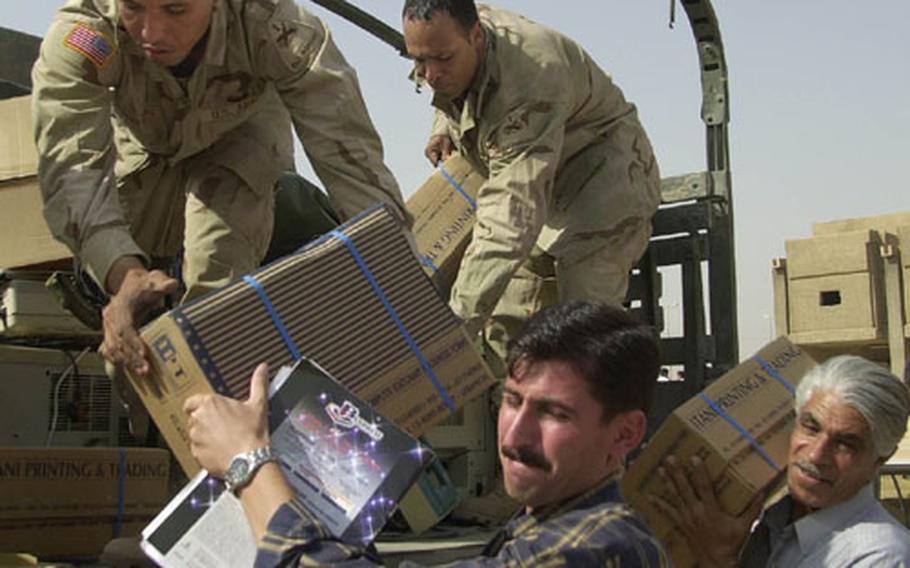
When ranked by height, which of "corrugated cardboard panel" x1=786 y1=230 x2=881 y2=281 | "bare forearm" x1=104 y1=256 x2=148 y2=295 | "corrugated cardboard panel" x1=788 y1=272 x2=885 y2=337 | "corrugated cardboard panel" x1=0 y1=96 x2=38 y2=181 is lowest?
"corrugated cardboard panel" x1=788 y1=272 x2=885 y2=337

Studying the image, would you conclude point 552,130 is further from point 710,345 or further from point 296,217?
point 710,345

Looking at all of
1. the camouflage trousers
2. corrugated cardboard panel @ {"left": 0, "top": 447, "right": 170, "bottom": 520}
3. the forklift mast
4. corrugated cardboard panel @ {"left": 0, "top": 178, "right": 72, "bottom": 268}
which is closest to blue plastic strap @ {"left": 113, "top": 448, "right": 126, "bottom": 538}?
corrugated cardboard panel @ {"left": 0, "top": 447, "right": 170, "bottom": 520}

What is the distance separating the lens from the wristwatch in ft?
4.83

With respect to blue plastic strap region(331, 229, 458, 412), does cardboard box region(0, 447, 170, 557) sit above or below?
below

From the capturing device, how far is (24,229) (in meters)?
3.44

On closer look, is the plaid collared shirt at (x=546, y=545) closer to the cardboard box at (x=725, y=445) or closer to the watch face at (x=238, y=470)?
the watch face at (x=238, y=470)

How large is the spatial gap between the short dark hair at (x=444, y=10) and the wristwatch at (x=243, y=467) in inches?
87.8

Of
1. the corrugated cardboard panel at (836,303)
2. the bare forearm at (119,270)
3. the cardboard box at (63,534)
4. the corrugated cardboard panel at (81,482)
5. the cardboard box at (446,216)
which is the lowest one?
the corrugated cardboard panel at (836,303)

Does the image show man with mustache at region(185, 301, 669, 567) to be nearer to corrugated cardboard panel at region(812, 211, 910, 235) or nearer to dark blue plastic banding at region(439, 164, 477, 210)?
dark blue plastic banding at region(439, 164, 477, 210)

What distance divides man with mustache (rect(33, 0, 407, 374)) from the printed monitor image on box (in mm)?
789

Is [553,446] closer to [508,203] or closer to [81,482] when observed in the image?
[81,482]

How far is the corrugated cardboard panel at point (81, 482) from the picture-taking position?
274 cm

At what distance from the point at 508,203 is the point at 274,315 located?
1.61 metres

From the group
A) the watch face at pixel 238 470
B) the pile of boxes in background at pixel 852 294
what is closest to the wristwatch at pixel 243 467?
the watch face at pixel 238 470
